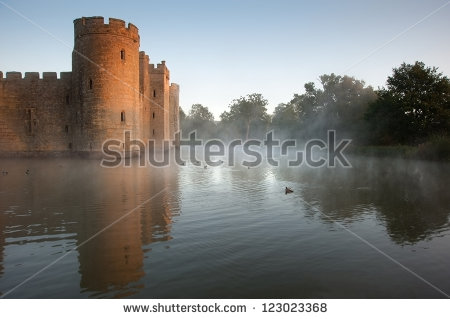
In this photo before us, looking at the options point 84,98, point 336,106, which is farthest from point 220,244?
point 336,106

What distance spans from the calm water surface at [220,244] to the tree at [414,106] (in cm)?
2573

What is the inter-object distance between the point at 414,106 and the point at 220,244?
36095 mm

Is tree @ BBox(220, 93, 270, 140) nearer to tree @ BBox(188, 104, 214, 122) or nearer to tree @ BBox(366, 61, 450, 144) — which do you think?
tree @ BBox(188, 104, 214, 122)

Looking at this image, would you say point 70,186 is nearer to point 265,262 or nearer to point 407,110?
point 265,262

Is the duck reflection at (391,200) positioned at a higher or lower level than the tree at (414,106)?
lower

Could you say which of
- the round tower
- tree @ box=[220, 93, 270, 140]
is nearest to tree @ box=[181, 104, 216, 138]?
tree @ box=[220, 93, 270, 140]

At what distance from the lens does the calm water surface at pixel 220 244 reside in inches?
197

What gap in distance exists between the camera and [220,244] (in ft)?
22.7

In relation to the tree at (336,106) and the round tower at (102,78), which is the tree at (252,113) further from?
the round tower at (102,78)

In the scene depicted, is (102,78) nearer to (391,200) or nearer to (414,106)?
(391,200)

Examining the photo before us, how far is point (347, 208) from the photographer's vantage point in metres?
10.8

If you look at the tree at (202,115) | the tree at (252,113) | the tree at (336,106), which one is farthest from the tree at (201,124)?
the tree at (336,106)

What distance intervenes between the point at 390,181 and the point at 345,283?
44.7 feet

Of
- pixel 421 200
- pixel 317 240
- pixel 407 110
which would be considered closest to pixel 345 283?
pixel 317 240
